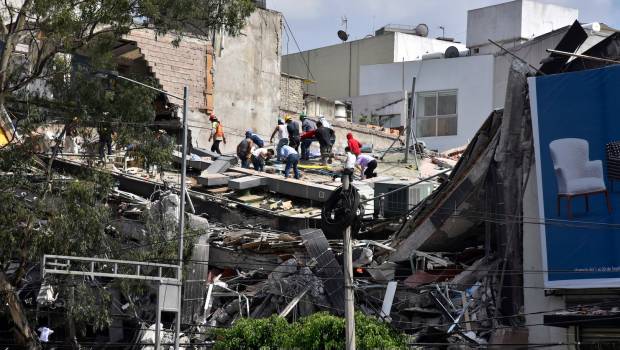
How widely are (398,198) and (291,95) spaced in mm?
18858

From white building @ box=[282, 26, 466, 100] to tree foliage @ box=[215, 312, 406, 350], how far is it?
110 ft

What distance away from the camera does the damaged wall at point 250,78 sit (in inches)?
1756

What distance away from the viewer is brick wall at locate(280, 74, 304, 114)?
47875mm

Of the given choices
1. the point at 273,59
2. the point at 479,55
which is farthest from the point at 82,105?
the point at 479,55

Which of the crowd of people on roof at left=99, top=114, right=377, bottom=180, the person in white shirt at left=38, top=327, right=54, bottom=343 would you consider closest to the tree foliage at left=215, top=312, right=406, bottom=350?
the person in white shirt at left=38, top=327, right=54, bottom=343

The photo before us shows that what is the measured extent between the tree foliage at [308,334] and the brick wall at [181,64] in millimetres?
19335

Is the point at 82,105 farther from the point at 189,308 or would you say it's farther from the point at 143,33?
the point at 143,33

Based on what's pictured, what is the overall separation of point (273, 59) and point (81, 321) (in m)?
22.3

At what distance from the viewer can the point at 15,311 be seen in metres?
25.5

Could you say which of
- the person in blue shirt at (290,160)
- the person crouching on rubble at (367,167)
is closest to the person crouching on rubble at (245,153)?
the person in blue shirt at (290,160)

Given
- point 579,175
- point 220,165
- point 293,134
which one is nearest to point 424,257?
A: point 579,175

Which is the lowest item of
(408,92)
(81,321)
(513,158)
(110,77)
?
(81,321)

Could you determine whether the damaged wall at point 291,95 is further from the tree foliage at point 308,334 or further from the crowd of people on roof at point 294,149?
the tree foliage at point 308,334

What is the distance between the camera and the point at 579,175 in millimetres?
23531
